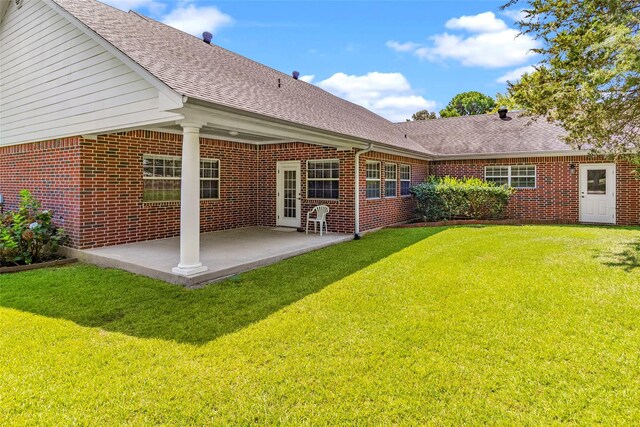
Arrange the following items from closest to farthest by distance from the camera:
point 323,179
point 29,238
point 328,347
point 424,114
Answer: point 328,347 → point 29,238 → point 323,179 → point 424,114

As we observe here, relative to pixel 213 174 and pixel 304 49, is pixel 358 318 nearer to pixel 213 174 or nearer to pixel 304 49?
pixel 213 174

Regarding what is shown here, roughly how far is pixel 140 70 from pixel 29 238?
4205mm

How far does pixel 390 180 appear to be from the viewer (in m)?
12.5

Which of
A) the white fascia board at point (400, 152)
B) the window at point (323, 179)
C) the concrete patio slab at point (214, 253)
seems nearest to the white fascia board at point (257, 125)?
the window at point (323, 179)

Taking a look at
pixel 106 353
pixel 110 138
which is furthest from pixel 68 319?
pixel 110 138

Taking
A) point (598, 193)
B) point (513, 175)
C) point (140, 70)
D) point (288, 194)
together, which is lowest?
point (288, 194)

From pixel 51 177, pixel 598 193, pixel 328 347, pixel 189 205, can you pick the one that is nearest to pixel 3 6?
pixel 51 177

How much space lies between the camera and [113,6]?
364 inches

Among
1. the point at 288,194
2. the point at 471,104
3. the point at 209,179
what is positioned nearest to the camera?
the point at 209,179

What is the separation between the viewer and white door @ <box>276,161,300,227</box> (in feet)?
37.9

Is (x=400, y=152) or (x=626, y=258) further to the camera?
(x=400, y=152)

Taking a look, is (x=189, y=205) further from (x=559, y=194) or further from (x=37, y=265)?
(x=559, y=194)

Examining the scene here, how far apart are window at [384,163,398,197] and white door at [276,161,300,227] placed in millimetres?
2971

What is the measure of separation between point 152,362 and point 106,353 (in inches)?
21.6
